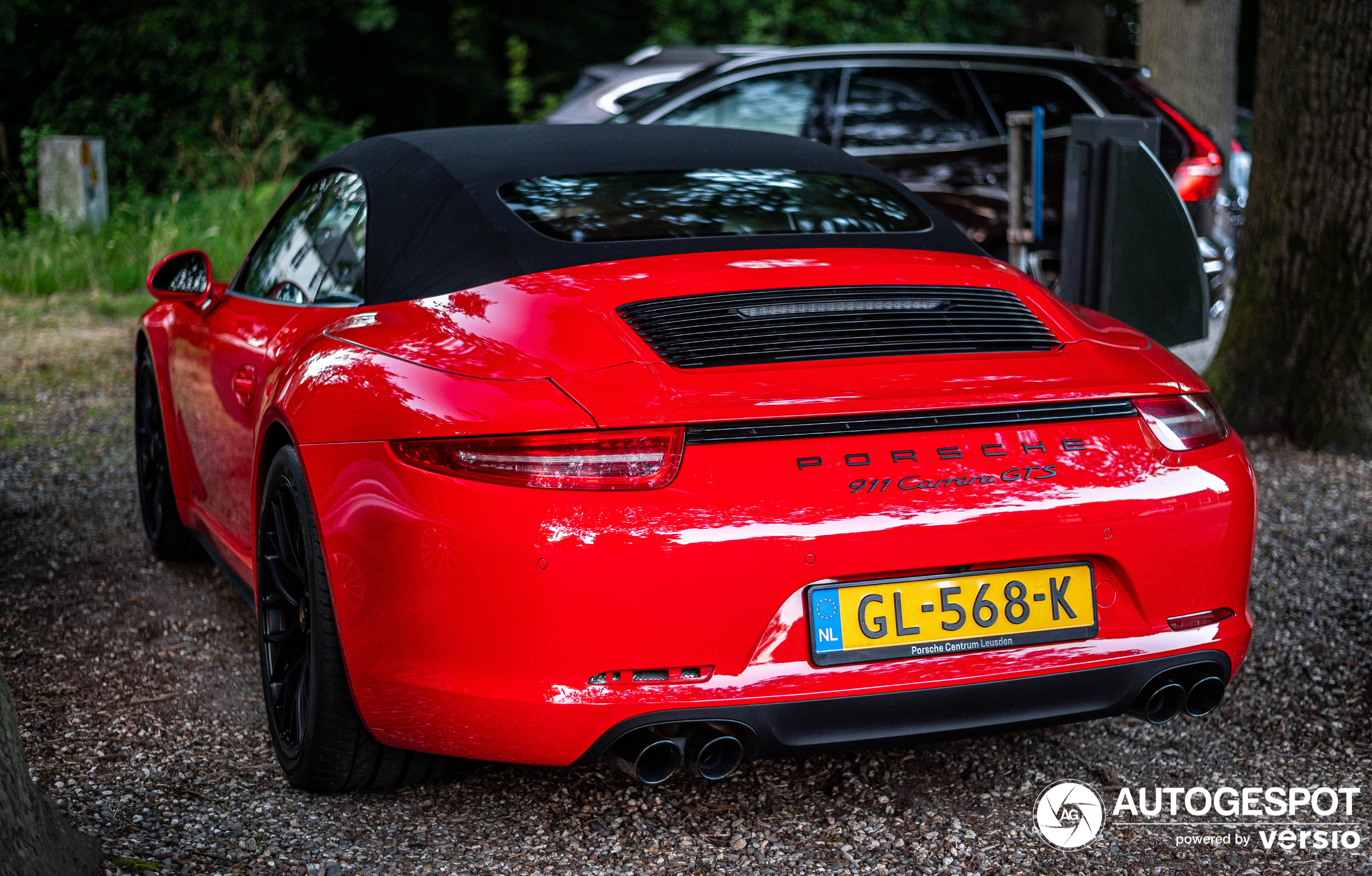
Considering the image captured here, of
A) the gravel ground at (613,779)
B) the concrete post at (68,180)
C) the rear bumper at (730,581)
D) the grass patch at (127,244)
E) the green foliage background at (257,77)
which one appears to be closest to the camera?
the rear bumper at (730,581)

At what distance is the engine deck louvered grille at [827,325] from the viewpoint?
8.01 ft

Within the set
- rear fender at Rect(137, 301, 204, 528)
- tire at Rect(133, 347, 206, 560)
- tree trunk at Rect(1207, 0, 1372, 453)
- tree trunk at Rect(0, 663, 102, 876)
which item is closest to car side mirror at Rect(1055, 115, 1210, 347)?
tree trunk at Rect(1207, 0, 1372, 453)

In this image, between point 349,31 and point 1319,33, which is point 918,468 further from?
point 349,31

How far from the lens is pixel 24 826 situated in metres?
2.13

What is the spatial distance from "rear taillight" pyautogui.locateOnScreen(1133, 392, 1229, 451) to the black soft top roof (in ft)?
2.41

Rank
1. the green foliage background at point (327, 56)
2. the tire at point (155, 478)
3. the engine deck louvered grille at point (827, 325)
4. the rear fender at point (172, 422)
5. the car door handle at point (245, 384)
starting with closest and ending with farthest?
A: the engine deck louvered grille at point (827, 325) < the car door handle at point (245, 384) < the rear fender at point (172, 422) < the tire at point (155, 478) < the green foliage background at point (327, 56)

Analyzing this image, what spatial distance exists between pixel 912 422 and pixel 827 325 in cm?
30

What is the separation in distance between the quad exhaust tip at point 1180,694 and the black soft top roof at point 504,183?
113cm

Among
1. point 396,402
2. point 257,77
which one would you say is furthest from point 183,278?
point 257,77

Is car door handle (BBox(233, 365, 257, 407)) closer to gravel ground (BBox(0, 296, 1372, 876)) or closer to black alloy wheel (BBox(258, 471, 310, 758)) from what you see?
black alloy wheel (BBox(258, 471, 310, 758))

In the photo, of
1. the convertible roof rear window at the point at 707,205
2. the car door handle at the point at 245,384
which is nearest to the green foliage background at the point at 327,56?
the car door handle at the point at 245,384

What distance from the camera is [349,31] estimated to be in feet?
66.3

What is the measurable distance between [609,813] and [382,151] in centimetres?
179

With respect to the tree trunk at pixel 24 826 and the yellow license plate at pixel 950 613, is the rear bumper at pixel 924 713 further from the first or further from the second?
the tree trunk at pixel 24 826
